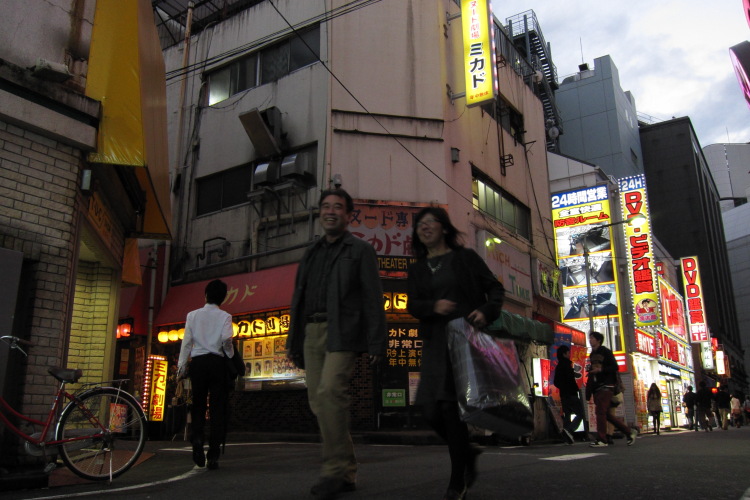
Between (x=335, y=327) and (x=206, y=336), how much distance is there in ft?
7.43

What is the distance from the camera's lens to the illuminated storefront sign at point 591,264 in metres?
26.7

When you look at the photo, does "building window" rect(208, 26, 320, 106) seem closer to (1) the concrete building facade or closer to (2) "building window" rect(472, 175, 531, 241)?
(1) the concrete building facade

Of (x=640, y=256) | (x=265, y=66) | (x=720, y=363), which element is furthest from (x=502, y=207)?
(x=720, y=363)

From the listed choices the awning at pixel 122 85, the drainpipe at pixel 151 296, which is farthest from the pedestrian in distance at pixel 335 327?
the drainpipe at pixel 151 296

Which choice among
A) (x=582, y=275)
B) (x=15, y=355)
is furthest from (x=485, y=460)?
(x=582, y=275)

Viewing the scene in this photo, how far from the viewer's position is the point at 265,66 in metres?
16.5

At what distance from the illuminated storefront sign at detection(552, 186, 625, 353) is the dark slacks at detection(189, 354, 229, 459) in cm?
2355

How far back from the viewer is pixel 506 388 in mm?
3066

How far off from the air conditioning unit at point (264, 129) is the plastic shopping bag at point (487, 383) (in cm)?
1226

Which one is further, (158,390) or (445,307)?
(158,390)

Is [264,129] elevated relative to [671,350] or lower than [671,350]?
elevated

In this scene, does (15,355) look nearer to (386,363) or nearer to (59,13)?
(59,13)

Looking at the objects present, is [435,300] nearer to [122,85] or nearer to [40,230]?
[40,230]

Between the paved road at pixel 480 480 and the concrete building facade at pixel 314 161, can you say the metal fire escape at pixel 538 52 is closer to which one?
the concrete building facade at pixel 314 161
